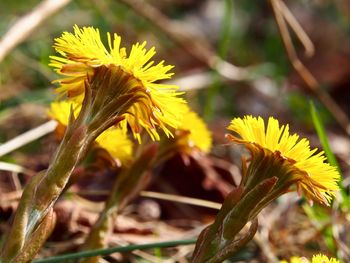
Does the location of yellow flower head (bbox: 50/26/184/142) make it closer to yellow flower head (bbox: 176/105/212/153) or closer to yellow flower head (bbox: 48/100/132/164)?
yellow flower head (bbox: 48/100/132/164)

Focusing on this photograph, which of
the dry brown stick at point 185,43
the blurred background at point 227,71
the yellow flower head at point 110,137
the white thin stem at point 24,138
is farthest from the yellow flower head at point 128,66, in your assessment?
the dry brown stick at point 185,43

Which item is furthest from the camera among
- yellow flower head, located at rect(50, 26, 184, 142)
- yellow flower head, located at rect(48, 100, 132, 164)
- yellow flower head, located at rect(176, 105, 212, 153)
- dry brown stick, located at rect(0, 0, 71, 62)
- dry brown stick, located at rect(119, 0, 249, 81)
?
dry brown stick, located at rect(119, 0, 249, 81)

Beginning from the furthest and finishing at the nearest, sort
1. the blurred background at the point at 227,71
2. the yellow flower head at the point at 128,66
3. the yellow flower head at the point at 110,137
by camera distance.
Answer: the blurred background at the point at 227,71
the yellow flower head at the point at 110,137
the yellow flower head at the point at 128,66

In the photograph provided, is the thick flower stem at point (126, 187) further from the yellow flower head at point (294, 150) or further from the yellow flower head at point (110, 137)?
the yellow flower head at point (294, 150)

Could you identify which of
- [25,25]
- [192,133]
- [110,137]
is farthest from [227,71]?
[110,137]

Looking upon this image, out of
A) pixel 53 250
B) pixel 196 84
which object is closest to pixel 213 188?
pixel 53 250

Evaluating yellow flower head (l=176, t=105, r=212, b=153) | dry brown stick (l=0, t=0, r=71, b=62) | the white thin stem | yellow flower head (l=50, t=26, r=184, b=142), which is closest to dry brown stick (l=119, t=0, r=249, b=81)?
dry brown stick (l=0, t=0, r=71, b=62)
